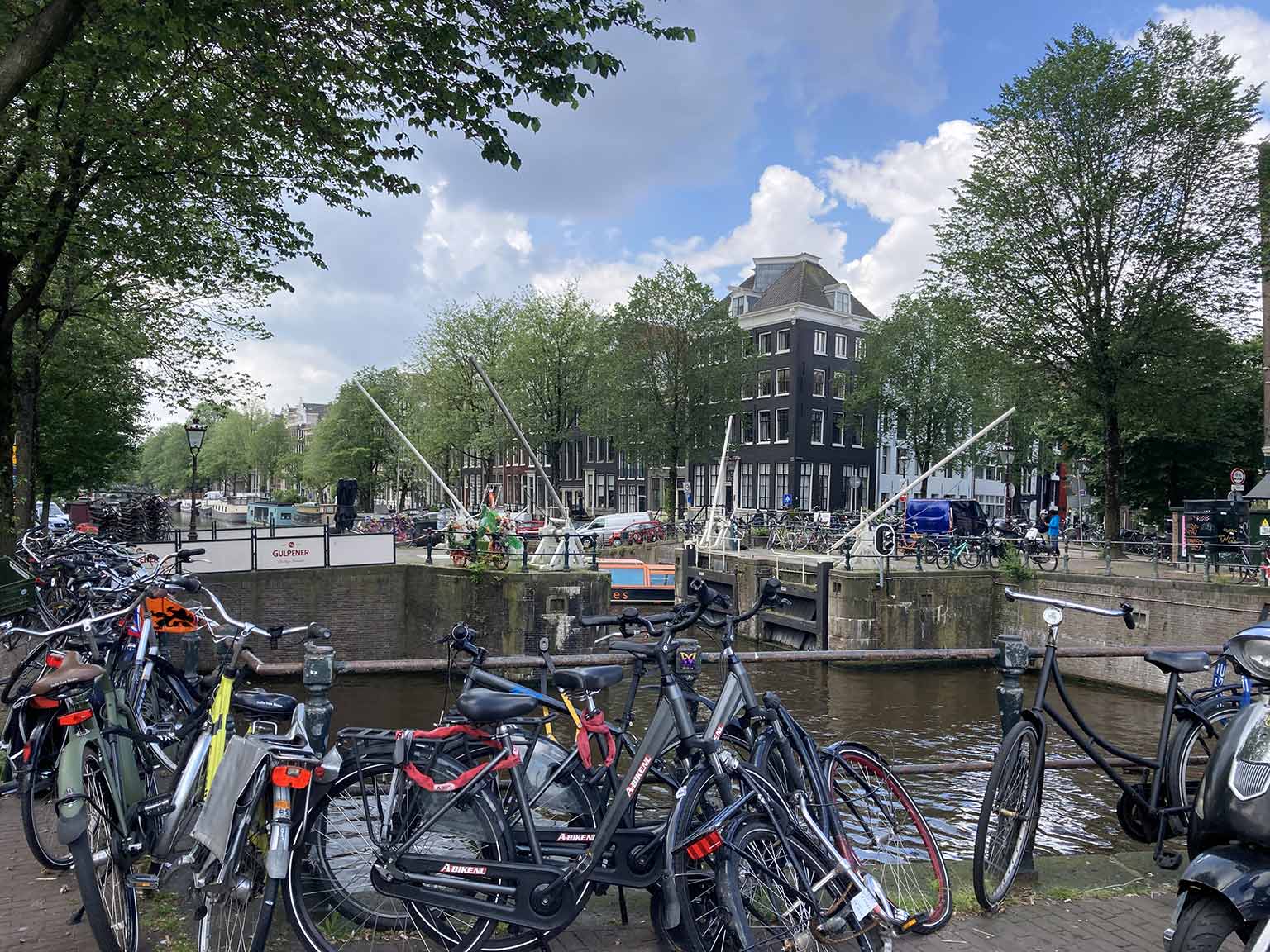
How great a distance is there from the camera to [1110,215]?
943 inches

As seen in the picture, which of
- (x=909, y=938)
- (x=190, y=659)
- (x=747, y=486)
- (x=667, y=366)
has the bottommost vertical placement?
(x=909, y=938)

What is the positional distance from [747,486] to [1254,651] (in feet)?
156

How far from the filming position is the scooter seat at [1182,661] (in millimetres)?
4391

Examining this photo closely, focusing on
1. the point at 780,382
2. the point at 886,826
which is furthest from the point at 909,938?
the point at 780,382

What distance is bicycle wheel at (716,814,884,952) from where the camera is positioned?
3045 mm

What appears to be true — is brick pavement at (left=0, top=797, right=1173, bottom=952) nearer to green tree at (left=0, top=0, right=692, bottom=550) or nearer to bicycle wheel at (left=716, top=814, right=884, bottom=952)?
bicycle wheel at (left=716, top=814, right=884, bottom=952)

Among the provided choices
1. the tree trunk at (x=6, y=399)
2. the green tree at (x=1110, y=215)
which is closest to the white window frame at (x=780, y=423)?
the green tree at (x=1110, y=215)

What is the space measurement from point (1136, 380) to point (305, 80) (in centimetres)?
2209

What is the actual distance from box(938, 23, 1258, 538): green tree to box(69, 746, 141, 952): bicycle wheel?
25212 mm

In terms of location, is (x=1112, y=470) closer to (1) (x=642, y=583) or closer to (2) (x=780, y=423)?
(1) (x=642, y=583)

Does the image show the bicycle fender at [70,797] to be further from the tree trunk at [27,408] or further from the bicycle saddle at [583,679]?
the tree trunk at [27,408]

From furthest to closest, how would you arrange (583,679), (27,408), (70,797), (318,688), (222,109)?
(27,408)
(222,109)
(318,688)
(583,679)
(70,797)

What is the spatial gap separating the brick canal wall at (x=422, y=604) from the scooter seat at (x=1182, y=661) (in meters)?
17.3

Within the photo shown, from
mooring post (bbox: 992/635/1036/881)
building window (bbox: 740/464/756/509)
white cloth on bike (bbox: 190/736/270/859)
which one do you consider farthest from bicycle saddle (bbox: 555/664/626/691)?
building window (bbox: 740/464/756/509)
